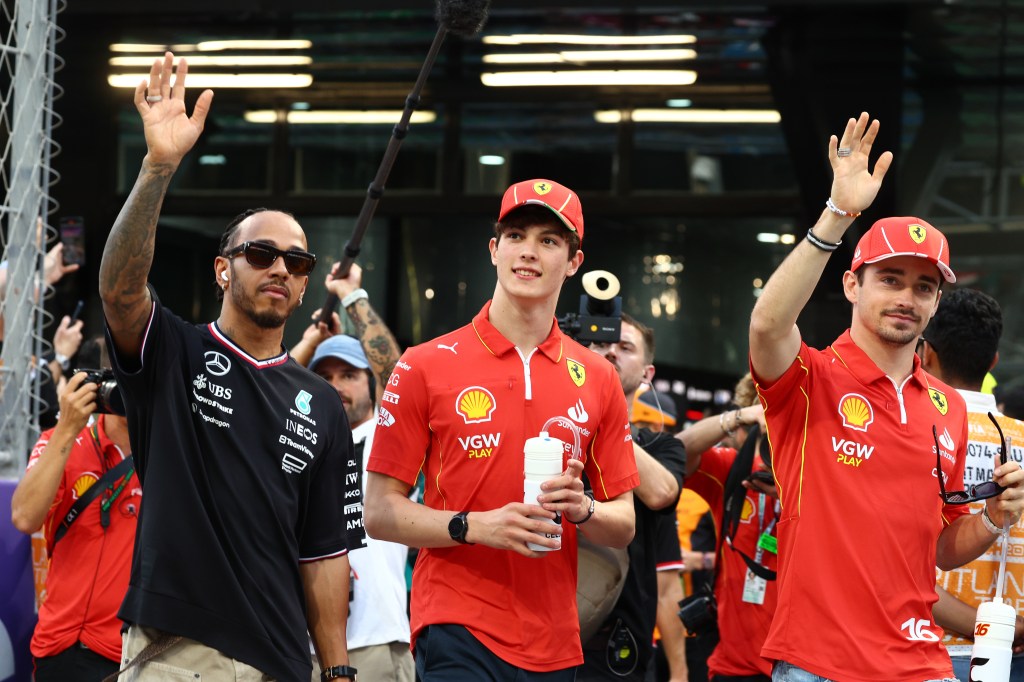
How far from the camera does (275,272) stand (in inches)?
165

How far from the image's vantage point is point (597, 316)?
5.27 meters

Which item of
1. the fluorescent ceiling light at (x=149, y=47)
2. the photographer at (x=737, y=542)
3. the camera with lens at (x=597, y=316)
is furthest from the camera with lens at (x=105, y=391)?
the fluorescent ceiling light at (x=149, y=47)

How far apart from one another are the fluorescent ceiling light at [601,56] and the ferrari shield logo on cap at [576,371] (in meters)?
8.32

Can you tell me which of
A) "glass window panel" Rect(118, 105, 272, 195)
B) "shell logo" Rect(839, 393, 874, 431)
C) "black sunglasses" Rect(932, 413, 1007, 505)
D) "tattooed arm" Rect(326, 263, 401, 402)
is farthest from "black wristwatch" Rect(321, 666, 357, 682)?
"glass window panel" Rect(118, 105, 272, 195)

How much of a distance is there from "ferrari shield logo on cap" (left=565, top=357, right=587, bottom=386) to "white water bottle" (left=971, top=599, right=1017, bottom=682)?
1453 mm

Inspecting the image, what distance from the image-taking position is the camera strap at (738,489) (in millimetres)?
5914

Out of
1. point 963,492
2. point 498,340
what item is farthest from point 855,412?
point 498,340

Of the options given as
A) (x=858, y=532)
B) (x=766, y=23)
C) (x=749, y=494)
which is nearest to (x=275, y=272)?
(x=858, y=532)

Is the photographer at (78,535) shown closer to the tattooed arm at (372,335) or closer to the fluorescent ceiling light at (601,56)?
the tattooed arm at (372,335)

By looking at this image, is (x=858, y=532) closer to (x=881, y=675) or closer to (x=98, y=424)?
(x=881, y=675)

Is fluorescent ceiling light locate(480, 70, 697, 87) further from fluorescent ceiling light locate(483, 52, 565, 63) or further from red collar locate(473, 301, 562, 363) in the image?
red collar locate(473, 301, 562, 363)

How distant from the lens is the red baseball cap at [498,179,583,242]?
430 centimetres

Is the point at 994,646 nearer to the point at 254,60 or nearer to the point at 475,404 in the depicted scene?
the point at 475,404

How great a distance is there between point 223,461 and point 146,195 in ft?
2.68
